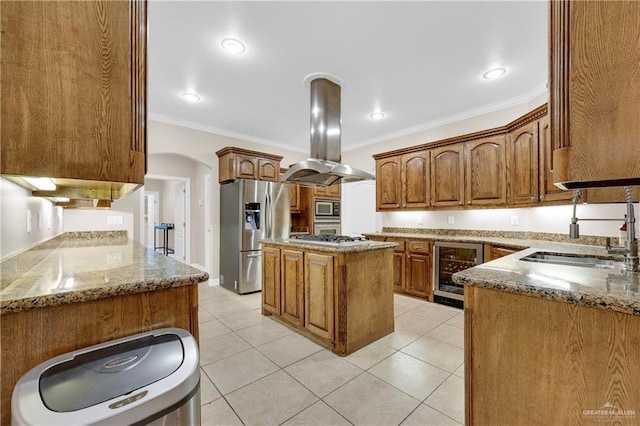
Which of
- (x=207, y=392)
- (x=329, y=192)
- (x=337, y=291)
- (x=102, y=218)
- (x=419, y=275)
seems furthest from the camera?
(x=329, y=192)

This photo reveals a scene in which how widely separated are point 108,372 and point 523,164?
3898 mm

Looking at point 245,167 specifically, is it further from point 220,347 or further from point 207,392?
point 207,392

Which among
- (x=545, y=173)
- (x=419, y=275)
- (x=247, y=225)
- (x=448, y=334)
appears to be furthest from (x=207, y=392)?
(x=545, y=173)

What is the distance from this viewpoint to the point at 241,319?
3094 mm

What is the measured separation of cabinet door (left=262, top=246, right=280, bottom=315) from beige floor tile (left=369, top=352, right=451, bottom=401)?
4.27 ft

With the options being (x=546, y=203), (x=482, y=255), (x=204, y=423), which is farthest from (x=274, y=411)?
(x=546, y=203)

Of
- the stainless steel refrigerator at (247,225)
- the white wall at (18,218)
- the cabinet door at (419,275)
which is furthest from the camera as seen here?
the stainless steel refrigerator at (247,225)

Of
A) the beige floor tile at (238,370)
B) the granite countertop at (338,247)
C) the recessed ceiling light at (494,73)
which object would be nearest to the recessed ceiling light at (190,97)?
the granite countertop at (338,247)

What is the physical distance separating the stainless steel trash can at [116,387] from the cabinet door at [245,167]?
3829mm

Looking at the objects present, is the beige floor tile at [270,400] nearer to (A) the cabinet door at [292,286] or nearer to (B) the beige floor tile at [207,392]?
(B) the beige floor tile at [207,392]

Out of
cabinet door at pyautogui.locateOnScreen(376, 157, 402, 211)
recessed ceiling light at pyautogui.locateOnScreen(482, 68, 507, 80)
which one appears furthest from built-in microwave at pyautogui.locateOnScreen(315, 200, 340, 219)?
recessed ceiling light at pyautogui.locateOnScreen(482, 68, 507, 80)

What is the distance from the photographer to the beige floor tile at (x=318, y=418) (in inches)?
60.2

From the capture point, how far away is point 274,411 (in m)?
1.62

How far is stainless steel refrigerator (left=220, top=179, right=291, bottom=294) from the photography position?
4.20m
